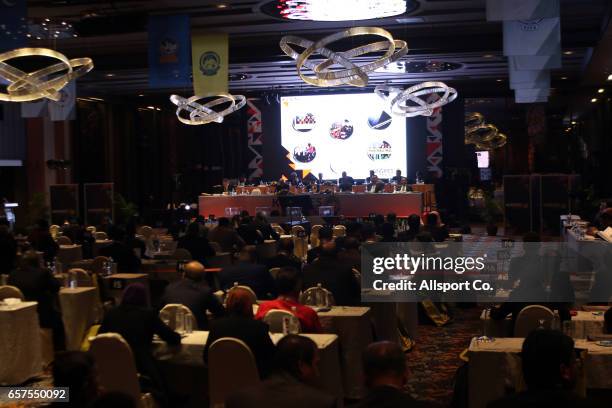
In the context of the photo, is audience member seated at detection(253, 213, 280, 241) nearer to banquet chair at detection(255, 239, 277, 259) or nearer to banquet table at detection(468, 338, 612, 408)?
banquet chair at detection(255, 239, 277, 259)

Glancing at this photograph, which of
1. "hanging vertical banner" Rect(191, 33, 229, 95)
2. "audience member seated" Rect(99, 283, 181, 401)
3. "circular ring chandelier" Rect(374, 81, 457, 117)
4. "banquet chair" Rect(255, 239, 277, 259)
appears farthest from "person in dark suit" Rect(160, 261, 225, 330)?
"circular ring chandelier" Rect(374, 81, 457, 117)

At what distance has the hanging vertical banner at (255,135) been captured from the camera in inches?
1121

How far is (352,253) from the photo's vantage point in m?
9.40

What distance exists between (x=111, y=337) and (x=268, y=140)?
2303 centimetres

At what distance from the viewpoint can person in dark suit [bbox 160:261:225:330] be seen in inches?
264

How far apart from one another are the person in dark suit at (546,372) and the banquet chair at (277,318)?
9.73ft

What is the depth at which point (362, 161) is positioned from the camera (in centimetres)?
2667

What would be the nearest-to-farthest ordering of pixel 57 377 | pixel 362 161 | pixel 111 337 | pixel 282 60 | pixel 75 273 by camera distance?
pixel 57 377 → pixel 111 337 → pixel 75 273 → pixel 282 60 → pixel 362 161

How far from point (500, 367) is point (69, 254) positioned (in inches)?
363

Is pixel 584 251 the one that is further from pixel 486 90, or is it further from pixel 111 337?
pixel 486 90

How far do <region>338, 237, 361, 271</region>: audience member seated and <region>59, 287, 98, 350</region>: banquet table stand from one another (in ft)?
8.80

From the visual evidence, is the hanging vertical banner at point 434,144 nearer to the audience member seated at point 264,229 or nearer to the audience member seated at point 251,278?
the audience member seated at point 264,229

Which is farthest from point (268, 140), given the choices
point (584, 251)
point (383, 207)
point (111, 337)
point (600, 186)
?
point (111, 337)

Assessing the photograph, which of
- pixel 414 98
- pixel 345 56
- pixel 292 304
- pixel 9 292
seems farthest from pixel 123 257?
pixel 414 98
